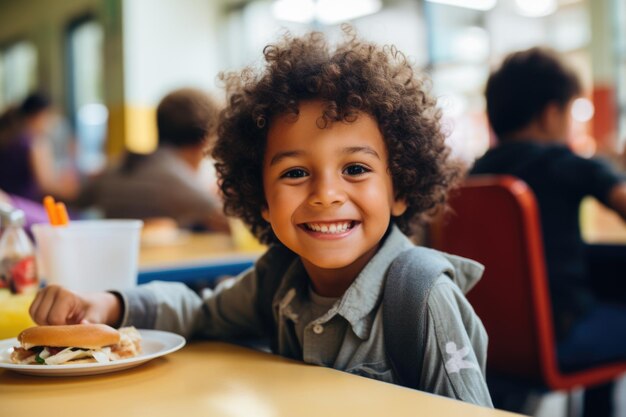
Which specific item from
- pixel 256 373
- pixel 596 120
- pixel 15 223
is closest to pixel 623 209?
pixel 256 373

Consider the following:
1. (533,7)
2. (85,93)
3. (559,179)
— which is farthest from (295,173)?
(85,93)

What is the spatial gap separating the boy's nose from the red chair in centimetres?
70

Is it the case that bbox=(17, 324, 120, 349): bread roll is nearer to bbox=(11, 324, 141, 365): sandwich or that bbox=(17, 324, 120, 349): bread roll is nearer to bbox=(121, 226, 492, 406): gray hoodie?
bbox=(11, 324, 141, 365): sandwich

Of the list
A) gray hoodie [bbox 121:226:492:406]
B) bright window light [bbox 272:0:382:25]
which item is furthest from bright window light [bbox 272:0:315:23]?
gray hoodie [bbox 121:226:492:406]

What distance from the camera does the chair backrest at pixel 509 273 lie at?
1627 mm

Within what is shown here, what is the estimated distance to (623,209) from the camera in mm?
1719

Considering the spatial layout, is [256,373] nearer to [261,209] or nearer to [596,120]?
[261,209]

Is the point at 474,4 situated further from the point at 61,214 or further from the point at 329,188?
the point at 329,188

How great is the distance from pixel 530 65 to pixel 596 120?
15.0ft

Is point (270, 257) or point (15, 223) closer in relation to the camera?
point (270, 257)

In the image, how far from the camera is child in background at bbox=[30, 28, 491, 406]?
0.89 m

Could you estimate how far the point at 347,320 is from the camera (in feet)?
3.00

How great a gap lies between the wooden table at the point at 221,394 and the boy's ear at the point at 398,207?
0.31 meters

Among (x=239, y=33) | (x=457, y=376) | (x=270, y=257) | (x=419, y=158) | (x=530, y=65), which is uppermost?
(x=239, y=33)
